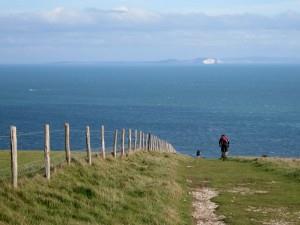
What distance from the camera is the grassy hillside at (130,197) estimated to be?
48.7ft

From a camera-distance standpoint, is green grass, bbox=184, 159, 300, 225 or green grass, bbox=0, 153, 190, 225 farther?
green grass, bbox=184, 159, 300, 225

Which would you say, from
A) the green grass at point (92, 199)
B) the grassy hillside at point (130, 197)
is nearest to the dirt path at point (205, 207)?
the grassy hillside at point (130, 197)

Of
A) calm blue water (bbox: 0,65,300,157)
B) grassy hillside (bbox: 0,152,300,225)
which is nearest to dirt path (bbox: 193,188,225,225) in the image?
grassy hillside (bbox: 0,152,300,225)

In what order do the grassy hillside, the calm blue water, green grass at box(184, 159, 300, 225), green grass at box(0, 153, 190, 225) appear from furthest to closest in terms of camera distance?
the calm blue water
green grass at box(184, 159, 300, 225)
the grassy hillside
green grass at box(0, 153, 190, 225)

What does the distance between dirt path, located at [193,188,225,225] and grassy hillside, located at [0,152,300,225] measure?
27cm

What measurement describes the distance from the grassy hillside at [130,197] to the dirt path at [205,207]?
10.7 inches

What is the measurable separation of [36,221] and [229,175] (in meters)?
17.4

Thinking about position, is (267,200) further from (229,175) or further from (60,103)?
(60,103)

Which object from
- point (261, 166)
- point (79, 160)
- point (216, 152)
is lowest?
point (216, 152)

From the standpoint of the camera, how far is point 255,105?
6964 inches

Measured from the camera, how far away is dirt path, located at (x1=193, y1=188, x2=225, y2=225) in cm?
1771

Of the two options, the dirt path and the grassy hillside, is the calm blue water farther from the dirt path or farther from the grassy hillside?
the dirt path

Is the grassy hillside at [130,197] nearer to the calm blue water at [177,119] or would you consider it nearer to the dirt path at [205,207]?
the dirt path at [205,207]

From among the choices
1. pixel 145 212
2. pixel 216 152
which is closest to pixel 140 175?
pixel 145 212
